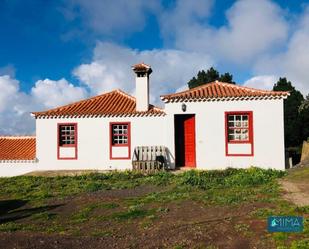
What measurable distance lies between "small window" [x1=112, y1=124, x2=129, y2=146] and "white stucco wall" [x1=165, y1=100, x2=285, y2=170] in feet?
8.61

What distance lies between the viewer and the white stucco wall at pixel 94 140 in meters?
19.3

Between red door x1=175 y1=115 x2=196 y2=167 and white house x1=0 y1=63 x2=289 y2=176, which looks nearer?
white house x1=0 y1=63 x2=289 y2=176

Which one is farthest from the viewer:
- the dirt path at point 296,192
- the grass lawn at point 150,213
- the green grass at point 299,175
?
the green grass at point 299,175

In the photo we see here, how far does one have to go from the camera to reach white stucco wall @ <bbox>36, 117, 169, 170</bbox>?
63.2ft

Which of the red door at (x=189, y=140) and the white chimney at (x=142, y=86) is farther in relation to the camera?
the white chimney at (x=142, y=86)

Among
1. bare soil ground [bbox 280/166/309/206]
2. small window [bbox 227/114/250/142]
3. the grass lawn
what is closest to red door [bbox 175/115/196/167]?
small window [bbox 227/114/250/142]

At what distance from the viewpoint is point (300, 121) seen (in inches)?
1377

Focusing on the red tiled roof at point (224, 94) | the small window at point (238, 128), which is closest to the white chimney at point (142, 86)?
the red tiled roof at point (224, 94)

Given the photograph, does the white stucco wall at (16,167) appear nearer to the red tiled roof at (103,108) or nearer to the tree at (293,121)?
the red tiled roof at (103,108)

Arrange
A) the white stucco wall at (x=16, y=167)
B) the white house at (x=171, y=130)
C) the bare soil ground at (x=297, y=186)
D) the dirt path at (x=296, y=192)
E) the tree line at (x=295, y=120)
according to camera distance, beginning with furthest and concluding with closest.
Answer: the tree line at (x=295, y=120), the white stucco wall at (x=16, y=167), the white house at (x=171, y=130), the bare soil ground at (x=297, y=186), the dirt path at (x=296, y=192)

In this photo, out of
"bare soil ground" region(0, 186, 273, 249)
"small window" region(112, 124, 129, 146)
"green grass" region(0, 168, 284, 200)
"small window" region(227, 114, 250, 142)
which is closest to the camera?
"bare soil ground" region(0, 186, 273, 249)

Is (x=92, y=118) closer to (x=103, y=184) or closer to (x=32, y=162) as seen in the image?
(x=32, y=162)

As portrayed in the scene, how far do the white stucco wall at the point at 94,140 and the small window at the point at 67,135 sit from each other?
0.92ft

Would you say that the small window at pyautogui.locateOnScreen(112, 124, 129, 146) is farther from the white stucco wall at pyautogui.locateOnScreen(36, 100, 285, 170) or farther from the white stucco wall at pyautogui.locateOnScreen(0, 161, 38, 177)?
the white stucco wall at pyautogui.locateOnScreen(0, 161, 38, 177)
